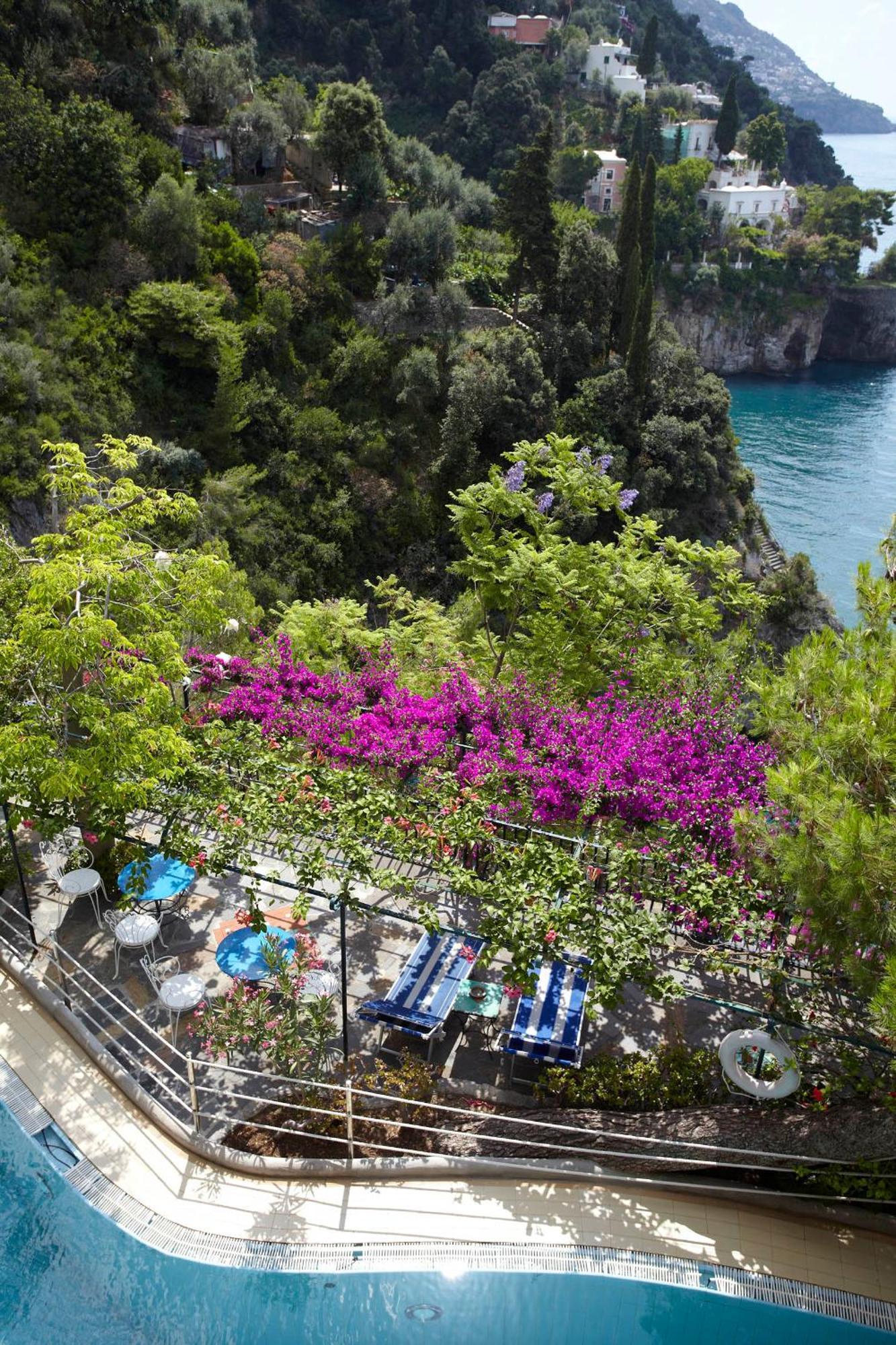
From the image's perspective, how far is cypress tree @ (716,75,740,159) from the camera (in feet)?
238

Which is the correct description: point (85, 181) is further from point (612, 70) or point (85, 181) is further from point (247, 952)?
point (612, 70)

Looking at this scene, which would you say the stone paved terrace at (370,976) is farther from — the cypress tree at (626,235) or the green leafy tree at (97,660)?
the cypress tree at (626,235)

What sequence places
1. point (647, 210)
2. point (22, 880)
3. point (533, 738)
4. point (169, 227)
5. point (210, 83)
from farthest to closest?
1. point (647, 210)
2. point (210, 83)
3. point (169, 227)
4. point (533, 738)
5. point (22, 880)

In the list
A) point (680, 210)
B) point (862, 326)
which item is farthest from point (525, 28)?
point (862, 326)

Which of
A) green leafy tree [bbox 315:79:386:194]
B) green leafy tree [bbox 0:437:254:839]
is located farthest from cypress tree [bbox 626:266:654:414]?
green leafy tree [bbox 0:437:254:839]

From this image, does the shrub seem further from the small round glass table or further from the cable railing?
the small round glass table

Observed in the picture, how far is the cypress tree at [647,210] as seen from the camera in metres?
34.9

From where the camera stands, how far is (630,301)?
33.5 m

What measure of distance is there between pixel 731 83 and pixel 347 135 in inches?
2074

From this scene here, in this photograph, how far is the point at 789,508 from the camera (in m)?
46.2

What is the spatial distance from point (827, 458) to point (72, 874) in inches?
2068

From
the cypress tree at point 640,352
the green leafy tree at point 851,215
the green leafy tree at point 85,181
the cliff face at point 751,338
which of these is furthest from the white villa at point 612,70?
the green leafy tree at point 85,181

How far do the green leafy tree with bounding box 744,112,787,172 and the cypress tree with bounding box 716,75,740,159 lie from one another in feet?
6.37

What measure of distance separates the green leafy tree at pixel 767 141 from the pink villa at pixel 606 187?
56.6 ft
